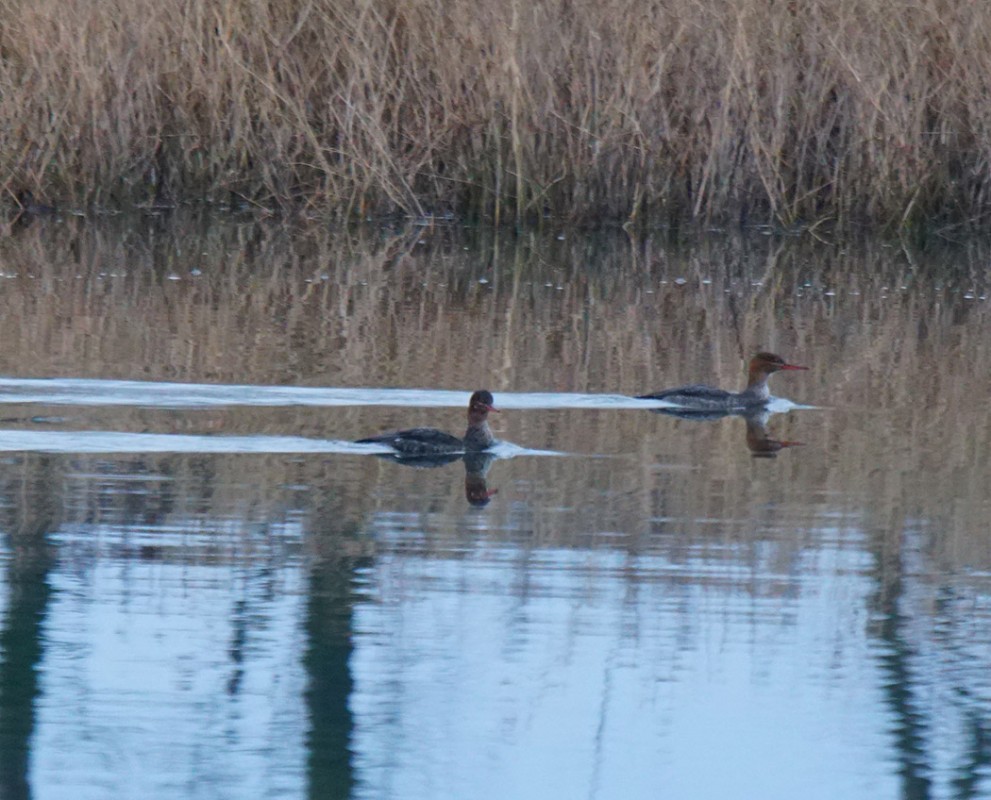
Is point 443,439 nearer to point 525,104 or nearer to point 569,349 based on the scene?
point 569,349

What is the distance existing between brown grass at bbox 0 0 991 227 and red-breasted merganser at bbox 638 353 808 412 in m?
6.60

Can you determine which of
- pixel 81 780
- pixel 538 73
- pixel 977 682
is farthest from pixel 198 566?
pixel 538 73

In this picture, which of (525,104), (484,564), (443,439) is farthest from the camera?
(525,104)

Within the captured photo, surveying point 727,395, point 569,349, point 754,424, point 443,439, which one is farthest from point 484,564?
point 569,349

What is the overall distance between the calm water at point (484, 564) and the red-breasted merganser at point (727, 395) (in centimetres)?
15

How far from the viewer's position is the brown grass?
1559cm

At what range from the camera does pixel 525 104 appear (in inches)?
616

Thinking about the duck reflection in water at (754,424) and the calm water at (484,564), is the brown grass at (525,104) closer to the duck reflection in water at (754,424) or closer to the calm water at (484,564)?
the calm water at (484,564)

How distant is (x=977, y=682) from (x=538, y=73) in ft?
37.5

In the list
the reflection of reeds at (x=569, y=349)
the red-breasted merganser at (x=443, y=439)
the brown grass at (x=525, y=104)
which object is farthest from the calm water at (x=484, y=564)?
the brown grass at (x=525, y=104)

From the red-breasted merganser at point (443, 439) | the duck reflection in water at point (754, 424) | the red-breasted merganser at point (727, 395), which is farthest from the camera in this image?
the red-breasted merganser at point (727, 395)

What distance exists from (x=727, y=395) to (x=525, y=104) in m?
7.12

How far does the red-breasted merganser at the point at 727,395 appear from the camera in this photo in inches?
348

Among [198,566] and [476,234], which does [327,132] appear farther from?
[198,566]
